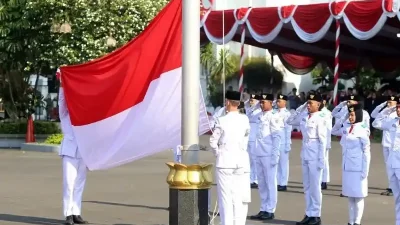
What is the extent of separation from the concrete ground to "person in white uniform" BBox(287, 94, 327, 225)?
1.18 feet

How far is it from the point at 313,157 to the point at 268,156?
34.2 inches

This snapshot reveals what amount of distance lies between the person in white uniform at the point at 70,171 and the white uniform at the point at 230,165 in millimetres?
2566

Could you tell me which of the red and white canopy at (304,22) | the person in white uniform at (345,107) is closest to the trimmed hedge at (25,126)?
the red and white canopy at (304,22)

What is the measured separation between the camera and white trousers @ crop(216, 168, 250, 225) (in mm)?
9773

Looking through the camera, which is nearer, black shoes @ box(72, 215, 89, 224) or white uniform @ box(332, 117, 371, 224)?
white uniform @ box(332, 117, 371, 224)

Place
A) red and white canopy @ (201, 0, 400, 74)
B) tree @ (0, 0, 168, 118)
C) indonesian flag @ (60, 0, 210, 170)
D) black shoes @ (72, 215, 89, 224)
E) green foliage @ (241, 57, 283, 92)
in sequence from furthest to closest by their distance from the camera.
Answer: green foliage @ (241, 57, 283, 92) < tree @ (0, 0, 168, 118) < red and white canopy @ (201, 0, 400, 74) < black shoes @ (72, 215, 89, 224) < indonesian flag @ (60, 0, 210, 170)

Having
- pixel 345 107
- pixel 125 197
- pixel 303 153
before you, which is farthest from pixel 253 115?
pixel 303 153

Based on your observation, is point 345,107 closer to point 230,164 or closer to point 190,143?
point 230,164

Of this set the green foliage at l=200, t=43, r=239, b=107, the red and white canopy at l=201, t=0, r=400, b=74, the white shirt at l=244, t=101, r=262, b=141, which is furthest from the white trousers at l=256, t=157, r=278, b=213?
the green foliage at l=200, t=43, r=239, b=107

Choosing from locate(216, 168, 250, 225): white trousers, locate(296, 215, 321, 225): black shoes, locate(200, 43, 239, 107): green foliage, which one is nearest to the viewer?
locate(216, 168, 250, 225): white trousers

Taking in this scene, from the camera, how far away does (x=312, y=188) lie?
12.1 meters

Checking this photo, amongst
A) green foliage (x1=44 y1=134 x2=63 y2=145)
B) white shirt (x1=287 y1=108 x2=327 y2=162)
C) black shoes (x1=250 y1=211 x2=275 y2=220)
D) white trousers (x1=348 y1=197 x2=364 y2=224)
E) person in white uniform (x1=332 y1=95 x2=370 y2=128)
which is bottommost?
black shoes (x1=250 y1=211 x2=275 y2=220)

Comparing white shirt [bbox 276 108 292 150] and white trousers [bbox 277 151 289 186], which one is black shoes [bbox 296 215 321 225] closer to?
white shirt [bbox 276 108 292 150]

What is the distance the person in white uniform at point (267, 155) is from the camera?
1262 centimetres
